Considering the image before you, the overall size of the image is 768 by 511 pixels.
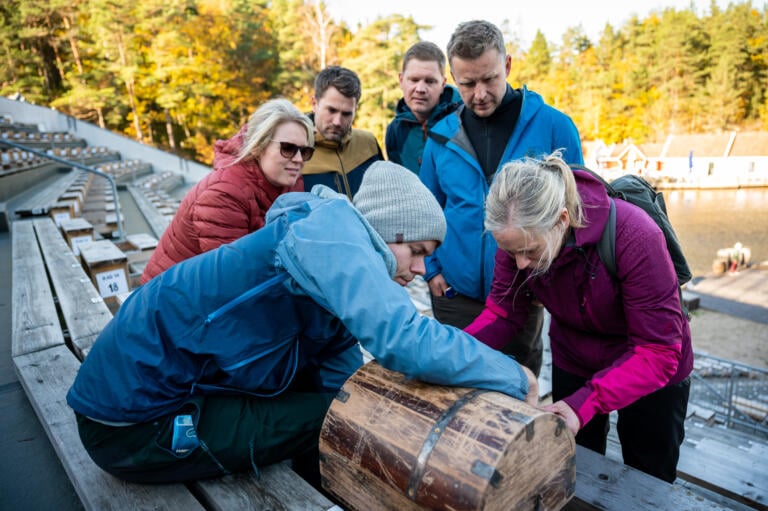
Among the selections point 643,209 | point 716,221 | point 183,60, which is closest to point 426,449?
point 643,209

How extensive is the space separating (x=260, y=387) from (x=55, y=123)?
83.9 feet

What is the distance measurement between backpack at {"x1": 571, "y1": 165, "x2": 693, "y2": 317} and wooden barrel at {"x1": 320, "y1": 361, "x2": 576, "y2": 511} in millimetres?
682

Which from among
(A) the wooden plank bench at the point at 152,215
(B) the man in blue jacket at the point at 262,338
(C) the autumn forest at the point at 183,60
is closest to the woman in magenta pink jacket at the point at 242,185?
(B) the man in blue jacket at the point at 262,338

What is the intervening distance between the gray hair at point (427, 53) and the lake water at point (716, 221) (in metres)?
29.8

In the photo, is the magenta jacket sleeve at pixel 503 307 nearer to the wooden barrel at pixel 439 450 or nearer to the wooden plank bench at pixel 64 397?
the wooden barrel at pixel 439 450

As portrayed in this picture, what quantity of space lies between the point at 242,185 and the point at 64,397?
1.22 m

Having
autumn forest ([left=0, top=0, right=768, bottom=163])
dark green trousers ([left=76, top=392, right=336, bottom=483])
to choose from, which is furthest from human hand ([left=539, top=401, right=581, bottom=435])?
autumn forest ([left=0, top=0, right=768, bottom=163])

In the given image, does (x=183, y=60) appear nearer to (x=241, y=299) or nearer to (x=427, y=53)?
(x=427, y=53)

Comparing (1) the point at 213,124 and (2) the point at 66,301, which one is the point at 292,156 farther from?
(1) the point at 213,124

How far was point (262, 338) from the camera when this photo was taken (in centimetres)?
145

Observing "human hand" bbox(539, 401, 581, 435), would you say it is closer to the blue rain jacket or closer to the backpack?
the backpack

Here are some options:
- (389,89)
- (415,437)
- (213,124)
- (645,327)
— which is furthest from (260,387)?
(213,124)

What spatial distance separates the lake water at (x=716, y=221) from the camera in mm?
33375

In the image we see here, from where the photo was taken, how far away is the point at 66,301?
3072 millimetres
